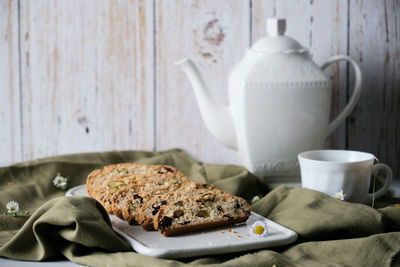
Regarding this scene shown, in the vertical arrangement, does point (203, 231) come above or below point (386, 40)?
below

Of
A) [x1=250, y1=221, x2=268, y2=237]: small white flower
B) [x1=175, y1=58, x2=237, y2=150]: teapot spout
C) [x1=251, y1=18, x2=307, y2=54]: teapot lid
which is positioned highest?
[x1=251, y1=18, x2=307, y2=54]: teapot lid

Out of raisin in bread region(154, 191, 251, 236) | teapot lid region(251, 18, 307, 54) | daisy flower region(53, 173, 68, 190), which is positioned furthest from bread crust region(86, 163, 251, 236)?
teapot lid region(251, 18, 307, 54)

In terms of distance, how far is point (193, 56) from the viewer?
1531 millimetres

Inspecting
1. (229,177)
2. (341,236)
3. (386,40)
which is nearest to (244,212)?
(341,236)

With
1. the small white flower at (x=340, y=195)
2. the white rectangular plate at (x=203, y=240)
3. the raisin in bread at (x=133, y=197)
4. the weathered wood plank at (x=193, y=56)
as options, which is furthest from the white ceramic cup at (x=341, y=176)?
the weathered wood plank at (x=193, y=56)

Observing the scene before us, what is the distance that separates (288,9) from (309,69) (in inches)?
11.2

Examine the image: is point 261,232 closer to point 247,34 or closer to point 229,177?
point 229,177

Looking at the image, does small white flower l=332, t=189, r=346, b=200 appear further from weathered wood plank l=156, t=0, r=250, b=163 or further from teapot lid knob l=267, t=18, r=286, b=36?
weathered wood plank l=156, t=0, r=250, b=163

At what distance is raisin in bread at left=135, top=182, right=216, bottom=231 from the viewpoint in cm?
90

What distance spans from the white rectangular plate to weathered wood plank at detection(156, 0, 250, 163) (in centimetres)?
64

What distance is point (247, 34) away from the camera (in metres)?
1.49

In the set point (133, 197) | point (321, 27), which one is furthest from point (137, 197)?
point (321, 27)

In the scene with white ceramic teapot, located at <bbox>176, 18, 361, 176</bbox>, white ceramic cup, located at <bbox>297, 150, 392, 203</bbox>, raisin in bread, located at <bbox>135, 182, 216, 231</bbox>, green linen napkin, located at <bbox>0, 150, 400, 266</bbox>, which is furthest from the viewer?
white ceramic teapot, located at <bbox>176, 18, 361, 176</bbox>

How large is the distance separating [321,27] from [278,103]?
347 millimetres
